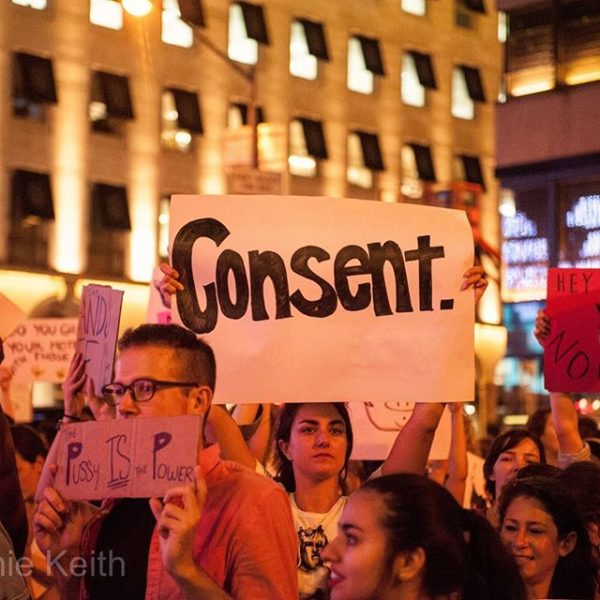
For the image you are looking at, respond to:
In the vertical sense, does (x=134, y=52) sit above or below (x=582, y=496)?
above

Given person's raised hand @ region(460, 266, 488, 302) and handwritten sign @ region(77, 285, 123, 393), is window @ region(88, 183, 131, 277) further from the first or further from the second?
handwritten sign @ region(77, 285, 123, 393)

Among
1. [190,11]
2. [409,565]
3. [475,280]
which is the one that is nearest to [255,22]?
[190,11]

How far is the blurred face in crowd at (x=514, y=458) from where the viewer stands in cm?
724

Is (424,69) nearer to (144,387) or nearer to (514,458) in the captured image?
(514,458)

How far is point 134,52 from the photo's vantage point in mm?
37219

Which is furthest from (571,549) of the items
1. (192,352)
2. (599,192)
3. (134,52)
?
(134,52)

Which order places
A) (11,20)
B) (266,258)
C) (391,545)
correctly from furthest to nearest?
(11,20) → (266,258) → (391,545)

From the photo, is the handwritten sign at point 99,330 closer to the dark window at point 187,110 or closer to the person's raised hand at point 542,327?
the person's raised hand at point 542,327

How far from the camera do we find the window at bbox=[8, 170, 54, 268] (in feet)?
113

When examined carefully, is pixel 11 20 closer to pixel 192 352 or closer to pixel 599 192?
pixel 599 192

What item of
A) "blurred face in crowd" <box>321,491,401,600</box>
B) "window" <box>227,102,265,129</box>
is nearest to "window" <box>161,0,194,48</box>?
"window" <box>227,102,265,129</box>

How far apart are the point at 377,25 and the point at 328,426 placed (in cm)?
3891

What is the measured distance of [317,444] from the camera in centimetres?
577

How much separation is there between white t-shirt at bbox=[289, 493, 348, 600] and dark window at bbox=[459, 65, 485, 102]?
139 ft
